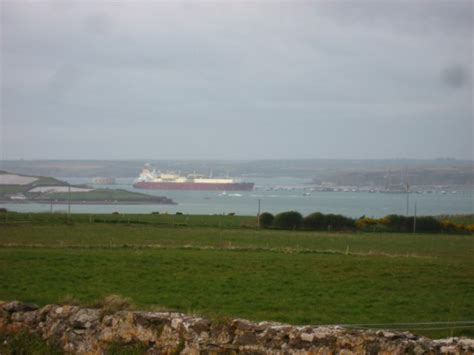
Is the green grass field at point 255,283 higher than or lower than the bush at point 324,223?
lower

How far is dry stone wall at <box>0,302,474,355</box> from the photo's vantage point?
6.54 m

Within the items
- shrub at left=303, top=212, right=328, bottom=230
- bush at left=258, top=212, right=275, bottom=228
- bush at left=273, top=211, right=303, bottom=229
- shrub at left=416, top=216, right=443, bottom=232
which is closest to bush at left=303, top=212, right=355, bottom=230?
shrub at left=303, top=212, right=328, bottom=230

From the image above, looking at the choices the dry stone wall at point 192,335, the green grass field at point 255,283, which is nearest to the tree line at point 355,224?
the green grass field at point 255,283

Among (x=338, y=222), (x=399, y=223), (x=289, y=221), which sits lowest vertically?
(x=289, y=221)

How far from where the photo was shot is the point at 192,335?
723 centimetres

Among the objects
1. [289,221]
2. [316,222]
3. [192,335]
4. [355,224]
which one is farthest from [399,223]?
[192,335]

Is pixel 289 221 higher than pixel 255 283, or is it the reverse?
pixel 289 221

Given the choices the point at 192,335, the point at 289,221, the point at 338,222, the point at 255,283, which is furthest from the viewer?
the point at 338,222

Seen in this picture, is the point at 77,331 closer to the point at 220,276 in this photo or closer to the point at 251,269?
the point at 220,276

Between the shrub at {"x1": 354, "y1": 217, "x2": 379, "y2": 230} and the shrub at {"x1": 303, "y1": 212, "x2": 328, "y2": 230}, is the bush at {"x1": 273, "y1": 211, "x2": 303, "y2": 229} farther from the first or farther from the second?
the shrub at {"x1": 354, "y1": 217, "x2": 379, "y2": 230}

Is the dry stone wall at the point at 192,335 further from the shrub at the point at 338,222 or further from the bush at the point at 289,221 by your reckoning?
the shrub at the point at 338,222

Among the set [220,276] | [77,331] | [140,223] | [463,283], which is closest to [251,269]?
[220,276]

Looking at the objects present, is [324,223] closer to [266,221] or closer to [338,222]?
[338,222]

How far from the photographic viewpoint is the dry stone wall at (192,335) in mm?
6539
